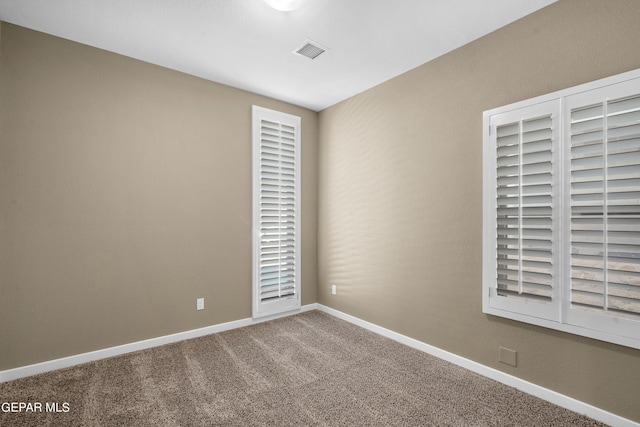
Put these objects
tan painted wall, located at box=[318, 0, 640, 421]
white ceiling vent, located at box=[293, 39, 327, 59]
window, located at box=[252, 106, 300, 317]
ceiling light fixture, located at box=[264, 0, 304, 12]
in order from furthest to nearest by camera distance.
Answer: window, located at box=[252, 106, 300, 317], white ceiling vent, located at box=[293, 39, 327, 59], ceiling light fixture, located at box=[264, 0, 304, 12], tan painted wall, located at box=[318, 0, 640, 421]

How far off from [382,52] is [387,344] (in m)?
2.74

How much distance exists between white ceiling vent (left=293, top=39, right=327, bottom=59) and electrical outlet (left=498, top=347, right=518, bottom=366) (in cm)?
281

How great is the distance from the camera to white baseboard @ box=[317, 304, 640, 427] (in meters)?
1.83

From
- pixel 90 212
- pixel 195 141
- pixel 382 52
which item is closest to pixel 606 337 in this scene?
pixel 382 52

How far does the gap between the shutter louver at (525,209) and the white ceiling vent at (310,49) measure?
160cm

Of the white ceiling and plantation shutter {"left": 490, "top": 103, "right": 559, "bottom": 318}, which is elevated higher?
the white ceiling

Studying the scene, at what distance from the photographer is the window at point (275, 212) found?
3562 millimetres

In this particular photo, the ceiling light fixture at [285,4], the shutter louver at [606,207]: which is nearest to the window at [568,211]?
the shutter louver at [606,207]

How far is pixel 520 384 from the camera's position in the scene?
2.19m

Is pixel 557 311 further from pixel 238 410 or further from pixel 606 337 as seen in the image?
pixel 238 410

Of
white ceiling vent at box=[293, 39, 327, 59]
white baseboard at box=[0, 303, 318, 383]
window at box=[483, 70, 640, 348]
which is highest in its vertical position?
white ceiling vent at box=[293, 39, 327, 59]

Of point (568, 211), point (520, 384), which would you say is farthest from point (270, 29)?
point (520, 384)

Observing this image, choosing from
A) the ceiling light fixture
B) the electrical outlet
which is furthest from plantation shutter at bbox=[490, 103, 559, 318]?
the ceiling light fixture

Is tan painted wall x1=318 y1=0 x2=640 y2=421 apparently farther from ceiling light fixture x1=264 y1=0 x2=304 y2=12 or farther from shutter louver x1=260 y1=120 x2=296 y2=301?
ceiling light fixture x1=264 y1=0 x2=304 y2=12
